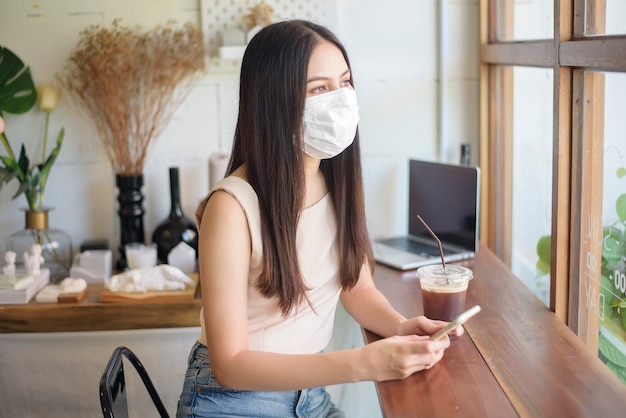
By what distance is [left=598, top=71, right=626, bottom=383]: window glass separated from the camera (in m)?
1.47

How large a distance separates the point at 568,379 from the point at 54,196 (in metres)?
1.72

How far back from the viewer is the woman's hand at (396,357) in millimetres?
1352

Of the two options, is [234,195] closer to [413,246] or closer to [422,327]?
[422,327]

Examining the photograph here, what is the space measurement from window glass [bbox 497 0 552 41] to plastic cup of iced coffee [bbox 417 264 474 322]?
664 mm

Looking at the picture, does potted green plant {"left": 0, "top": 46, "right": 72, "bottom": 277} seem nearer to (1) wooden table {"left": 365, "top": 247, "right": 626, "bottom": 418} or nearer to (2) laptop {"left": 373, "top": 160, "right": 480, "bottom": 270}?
(2) laptop {"left": 373, "top": 160, "right": 480, "bottom": 270}

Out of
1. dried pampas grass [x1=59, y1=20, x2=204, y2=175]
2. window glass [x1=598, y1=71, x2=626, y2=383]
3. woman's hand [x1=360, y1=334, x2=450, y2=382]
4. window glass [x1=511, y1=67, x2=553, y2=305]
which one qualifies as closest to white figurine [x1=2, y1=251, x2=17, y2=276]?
dried pampas grass [x1=59, y1=20, x2=204, y2=175]

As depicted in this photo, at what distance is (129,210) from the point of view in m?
2.44

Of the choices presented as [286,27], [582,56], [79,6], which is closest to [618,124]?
[582,56]

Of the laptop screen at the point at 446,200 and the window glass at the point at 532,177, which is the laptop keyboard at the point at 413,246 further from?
the window glass at the point at 532,177

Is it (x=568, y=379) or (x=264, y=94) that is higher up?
(x=264, y=94)

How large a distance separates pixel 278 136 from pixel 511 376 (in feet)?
1.95

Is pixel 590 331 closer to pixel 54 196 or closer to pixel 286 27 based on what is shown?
pixel 286 27

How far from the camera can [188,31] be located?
2410mm

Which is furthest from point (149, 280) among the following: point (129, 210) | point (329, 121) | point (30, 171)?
point (329, 121)
